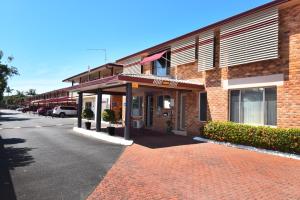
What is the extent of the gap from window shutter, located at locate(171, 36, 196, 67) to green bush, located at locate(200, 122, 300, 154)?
449 cm

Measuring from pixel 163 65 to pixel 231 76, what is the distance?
665cm

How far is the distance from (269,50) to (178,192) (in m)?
8.09

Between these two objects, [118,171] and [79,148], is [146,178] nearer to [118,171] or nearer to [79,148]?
[118,171]

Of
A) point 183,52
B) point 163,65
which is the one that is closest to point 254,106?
point 183,52

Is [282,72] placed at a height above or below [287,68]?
below

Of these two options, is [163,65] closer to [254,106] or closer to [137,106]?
[137,106]

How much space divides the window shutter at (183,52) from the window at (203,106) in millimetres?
2217

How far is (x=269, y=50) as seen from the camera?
1170 cm

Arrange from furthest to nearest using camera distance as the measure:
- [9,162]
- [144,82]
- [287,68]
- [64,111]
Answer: [64,111], [144,82], [287,68], [9,162]

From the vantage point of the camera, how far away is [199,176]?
7777mm

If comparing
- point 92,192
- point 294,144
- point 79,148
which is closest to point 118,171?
point 92,192

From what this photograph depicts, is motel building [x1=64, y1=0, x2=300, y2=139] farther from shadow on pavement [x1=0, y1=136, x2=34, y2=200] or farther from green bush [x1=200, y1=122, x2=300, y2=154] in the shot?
shadow on pavement [x1=0, y1=136, x2=34, y2=200]

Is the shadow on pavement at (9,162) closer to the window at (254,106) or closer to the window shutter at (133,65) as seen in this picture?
the window at (254,106)

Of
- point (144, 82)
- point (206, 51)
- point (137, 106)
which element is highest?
point (206, 51)
